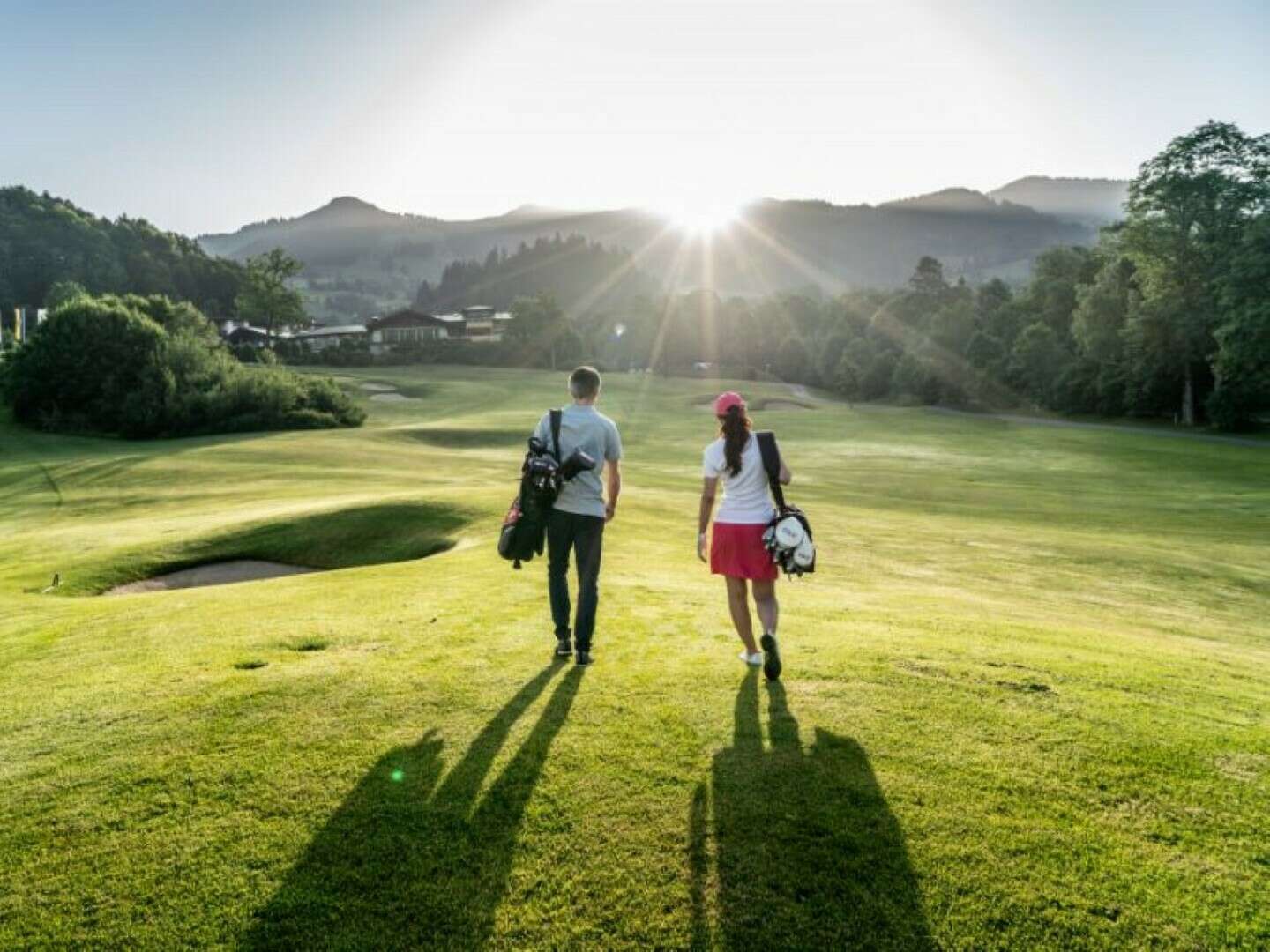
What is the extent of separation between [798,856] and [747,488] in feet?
13.1

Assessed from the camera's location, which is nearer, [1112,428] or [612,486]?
[612,486]

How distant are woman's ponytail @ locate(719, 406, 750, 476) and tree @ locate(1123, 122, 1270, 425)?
67964 millimetres

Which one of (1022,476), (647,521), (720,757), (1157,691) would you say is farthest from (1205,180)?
(720,757)

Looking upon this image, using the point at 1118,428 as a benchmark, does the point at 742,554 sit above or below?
above

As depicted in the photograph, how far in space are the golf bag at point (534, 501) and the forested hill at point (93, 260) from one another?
182524 mm

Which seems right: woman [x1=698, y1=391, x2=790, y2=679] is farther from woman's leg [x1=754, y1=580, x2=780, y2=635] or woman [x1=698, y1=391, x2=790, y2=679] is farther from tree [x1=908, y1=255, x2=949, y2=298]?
tree [x1=908, y1=255, x2=949, y2=298]

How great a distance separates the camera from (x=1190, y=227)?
2459 inches

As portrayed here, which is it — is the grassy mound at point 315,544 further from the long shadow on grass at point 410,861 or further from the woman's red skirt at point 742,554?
the long shadow on grass at point 410,861

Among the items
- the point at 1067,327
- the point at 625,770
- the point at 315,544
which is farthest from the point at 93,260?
the point at 625,770

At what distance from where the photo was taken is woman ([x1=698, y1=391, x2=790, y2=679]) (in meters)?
8.10

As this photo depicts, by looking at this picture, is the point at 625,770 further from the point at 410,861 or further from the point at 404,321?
the point at 404,321

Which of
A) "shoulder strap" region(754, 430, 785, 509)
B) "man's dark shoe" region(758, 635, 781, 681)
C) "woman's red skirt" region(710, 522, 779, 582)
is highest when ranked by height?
"shoulder strap" region(754, 430, 785, 509)

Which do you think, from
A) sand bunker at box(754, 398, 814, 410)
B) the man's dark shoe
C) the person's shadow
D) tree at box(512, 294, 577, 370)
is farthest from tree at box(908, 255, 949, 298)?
the person's shadow

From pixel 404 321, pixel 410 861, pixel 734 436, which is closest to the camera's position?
pixel 410 861
